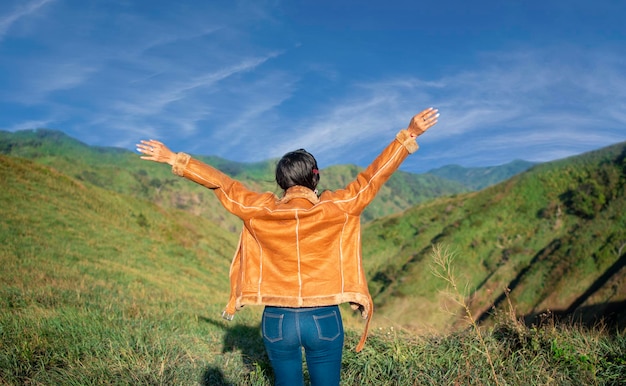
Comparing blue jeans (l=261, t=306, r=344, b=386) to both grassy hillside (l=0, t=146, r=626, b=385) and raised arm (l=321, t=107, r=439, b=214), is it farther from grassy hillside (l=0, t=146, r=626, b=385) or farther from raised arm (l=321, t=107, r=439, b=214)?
grassy hillside (l=0, t=146, r=626, b=385)

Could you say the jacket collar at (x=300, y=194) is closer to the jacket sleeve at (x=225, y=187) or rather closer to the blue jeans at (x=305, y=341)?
the jacket sleeve at (x=225, y=187)

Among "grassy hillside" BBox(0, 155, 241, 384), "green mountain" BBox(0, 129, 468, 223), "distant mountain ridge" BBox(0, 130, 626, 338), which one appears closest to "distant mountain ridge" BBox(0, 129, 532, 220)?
"green mountain" BBox(0, 129, 468, 223)

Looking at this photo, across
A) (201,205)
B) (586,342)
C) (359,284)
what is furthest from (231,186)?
(201,205)

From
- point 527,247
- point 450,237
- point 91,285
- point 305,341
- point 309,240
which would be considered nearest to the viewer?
point 305,341

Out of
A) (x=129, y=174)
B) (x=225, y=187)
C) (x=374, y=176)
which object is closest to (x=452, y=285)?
(x=374, y=176)

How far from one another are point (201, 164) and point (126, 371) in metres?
2.87

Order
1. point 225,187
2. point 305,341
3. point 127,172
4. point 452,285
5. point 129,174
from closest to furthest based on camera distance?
point 305,341, point 225,187, point 452,285, point 129,174, point 127,172

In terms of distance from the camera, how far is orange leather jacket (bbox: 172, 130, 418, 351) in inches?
117

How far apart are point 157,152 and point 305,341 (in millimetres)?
1721

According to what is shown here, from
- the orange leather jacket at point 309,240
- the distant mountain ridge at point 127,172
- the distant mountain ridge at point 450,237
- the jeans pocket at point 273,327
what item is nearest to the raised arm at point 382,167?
the orange leather jacket at point 309,240

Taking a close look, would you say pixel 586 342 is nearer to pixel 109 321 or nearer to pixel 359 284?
pixel 359 284

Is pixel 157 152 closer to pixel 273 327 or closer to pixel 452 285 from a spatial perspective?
pixel 273 327

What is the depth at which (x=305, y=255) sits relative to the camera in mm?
3045

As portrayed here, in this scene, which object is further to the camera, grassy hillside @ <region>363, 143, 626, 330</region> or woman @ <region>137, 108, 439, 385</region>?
grassy hillside @ <region>363, 143, 626, 330</region>
